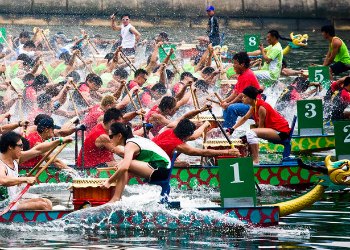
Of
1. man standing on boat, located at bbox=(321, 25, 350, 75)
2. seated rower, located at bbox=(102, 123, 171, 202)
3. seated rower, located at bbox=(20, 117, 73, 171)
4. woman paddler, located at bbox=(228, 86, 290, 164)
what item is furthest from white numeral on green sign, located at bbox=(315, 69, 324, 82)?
seated rower, located at bbox=(102, 123, 171, 202)

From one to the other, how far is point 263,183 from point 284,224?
10.0ft

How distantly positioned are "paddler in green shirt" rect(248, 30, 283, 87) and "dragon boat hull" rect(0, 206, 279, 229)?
35.2ft

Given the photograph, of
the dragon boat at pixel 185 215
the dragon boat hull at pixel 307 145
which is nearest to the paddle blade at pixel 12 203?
the dragon boat at pixel 185 215

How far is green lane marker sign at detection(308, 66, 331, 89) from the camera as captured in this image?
23.7 meters

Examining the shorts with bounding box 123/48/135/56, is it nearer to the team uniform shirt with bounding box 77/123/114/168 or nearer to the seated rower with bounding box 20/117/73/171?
the team uniform shirt with bounding box 77/123/114/168

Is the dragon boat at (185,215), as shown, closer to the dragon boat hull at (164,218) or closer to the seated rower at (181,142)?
the dragon boat hull at (164,218)

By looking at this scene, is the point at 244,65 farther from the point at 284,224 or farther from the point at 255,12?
the point at 255,12

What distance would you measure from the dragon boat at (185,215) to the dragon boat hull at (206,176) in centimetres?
333

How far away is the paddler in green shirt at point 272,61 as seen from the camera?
25.0 meters

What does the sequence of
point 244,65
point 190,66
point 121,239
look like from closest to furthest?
point 121,239 < point 244,65 < point 190,66

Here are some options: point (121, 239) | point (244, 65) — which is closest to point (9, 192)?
point (121, 239)

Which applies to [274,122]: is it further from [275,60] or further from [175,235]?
[275,60]

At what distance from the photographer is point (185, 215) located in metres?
14.5

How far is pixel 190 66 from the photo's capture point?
28203 mm
